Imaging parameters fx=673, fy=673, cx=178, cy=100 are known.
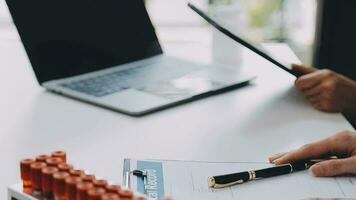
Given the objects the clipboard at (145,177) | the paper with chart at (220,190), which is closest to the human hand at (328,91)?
the paper with chart at (220,190)

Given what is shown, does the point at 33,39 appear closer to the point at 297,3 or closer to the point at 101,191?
the point at 101,191

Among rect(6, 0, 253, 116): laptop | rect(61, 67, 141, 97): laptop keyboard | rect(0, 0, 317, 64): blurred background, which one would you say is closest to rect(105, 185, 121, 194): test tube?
rect(6, 0, 253, 116): laptop

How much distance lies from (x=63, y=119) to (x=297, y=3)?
1.93m

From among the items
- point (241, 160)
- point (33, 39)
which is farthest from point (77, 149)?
point (33, 39)

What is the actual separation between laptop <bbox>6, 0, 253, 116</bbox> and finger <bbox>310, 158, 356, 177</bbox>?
1.36 ft

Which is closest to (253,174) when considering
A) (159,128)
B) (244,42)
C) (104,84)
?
(159,128)

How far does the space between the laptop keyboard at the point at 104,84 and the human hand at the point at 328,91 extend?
38 cm

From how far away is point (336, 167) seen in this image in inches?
39.8

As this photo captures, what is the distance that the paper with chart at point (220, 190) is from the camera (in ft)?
3.12

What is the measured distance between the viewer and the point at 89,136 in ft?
3.93

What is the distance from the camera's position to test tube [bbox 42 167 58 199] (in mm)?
792

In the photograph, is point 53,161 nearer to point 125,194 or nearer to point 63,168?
point 63,168

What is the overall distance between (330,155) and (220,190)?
8.8 inches

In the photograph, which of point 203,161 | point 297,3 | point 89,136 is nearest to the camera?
point 203,161
